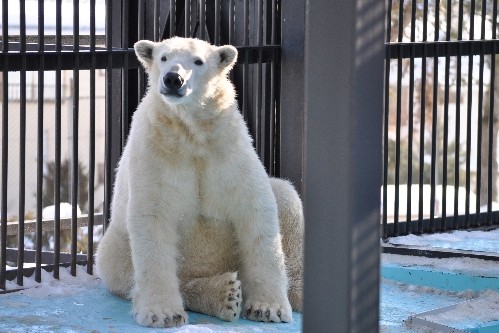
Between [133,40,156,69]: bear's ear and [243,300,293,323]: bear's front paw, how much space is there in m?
1.35

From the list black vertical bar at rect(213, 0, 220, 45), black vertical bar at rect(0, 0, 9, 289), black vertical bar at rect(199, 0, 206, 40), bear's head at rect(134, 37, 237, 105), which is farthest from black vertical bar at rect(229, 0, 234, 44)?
black vertical bar at rect(0, 0, 9, 289)

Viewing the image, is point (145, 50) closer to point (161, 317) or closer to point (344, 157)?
point (161, 317)

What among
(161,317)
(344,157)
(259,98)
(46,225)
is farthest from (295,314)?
(46,225)

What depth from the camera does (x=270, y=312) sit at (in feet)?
14.4

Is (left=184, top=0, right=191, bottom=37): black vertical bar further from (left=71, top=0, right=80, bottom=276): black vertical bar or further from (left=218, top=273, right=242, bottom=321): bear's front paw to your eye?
(left=218, top=273, right=242, bottom=321): bear's front paw

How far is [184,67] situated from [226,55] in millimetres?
331

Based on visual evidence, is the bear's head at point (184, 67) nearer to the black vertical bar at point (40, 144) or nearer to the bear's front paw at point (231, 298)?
the black vertical bar at point (40, 144)

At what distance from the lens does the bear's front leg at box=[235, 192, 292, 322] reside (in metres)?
4.40

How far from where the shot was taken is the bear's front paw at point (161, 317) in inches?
166

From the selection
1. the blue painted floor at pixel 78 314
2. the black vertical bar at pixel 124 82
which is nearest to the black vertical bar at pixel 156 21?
the black vertical bar at pixel 124 82

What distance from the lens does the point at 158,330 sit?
4.18 m

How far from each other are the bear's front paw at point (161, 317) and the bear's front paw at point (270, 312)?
0.35 m

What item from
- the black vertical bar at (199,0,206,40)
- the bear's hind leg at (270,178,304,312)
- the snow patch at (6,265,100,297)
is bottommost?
the snow patch at (6,265,100,297)

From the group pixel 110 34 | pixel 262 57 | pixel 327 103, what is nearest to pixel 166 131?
pixel 110 34
